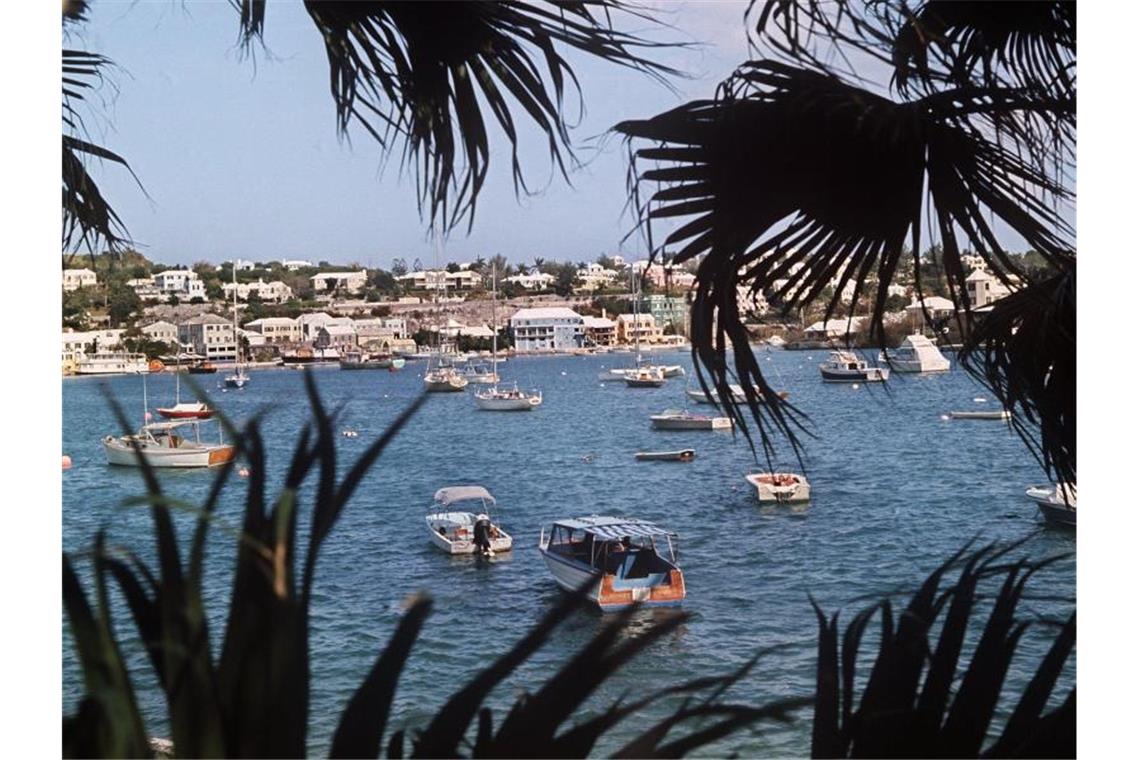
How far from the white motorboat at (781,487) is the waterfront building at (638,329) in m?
3.74

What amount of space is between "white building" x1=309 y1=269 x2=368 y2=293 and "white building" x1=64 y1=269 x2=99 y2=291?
47cm

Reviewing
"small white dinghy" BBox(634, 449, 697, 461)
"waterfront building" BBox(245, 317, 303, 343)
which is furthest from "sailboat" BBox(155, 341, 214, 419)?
"small white dinghy" BBox(634, 449, 697, 461)

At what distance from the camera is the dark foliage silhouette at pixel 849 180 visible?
153cm

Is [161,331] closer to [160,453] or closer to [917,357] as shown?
[160,453]

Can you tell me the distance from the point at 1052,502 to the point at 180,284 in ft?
12.5

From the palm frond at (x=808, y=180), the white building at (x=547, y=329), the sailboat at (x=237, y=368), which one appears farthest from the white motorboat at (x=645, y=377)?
the palm frond at (x=808, y=180)

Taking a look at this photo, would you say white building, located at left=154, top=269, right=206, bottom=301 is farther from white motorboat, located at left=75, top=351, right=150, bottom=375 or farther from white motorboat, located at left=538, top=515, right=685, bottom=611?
A: white motorboat, located at left=538, top=515, right=685, bottom=611

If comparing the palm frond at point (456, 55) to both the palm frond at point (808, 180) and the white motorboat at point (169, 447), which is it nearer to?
the palm frond at point (808, 180)

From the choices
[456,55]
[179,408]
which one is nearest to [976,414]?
[179,408]

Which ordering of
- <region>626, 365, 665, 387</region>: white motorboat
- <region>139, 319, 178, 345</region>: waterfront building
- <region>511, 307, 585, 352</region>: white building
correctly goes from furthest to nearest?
<region>626, 365, 665, 387</region>: white motorboat
<region>511, 307, 585, 352</region>: white building
<region>139, 319, 178, 345</region>: waterfront building

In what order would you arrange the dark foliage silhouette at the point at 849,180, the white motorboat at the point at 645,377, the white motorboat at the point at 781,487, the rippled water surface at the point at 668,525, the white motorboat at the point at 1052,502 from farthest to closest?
the white motorboat at the point at 781,487, the rippled water surface at the point at 668,525, the white motorboat at the point at 645,377, the white motorboat at the point at 1052,502, the dark foliage silhouette at the point at 849,180

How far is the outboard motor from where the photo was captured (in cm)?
661
